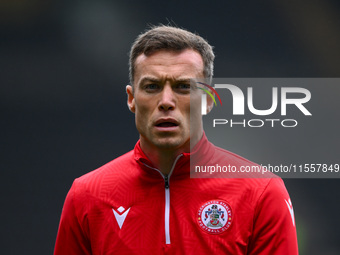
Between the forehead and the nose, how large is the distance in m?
0.07

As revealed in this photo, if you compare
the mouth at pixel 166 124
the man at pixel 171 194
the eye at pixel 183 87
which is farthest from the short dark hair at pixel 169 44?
the mouth at pixel 166 124

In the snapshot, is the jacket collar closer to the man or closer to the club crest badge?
the man

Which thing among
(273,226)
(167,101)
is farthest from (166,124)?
(273,226)

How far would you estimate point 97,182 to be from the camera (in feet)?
7.76

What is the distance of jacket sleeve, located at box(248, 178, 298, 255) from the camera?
212 cm

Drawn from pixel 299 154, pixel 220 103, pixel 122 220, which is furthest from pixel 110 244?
pixel 299 154

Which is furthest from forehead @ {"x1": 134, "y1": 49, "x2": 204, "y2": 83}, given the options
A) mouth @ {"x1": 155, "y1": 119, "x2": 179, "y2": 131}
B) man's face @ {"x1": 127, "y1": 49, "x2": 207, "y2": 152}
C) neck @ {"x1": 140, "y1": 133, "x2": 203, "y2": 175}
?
neck @ {"x1": 140, "y1": 133, "x2": 203, "y2": 175}

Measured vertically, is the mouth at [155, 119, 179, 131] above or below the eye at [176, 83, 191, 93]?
below

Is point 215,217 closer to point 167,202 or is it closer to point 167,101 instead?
point 167,202

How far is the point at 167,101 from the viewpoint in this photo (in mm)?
2146

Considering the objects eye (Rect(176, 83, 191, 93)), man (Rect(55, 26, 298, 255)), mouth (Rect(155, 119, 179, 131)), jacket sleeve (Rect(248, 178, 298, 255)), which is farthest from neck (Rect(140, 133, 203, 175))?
jacket sleeve (Rect(248, 178, 298, 255))

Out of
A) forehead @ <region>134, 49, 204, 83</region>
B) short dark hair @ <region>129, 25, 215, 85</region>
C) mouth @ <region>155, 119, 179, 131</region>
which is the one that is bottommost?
mouth @ <region>155, 119, 179, 131</region>

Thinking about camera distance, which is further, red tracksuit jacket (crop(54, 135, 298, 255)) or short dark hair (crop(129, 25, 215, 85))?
short dark hair (crop(129, 25, 215, 85))

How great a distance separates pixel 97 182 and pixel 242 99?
167 cm
